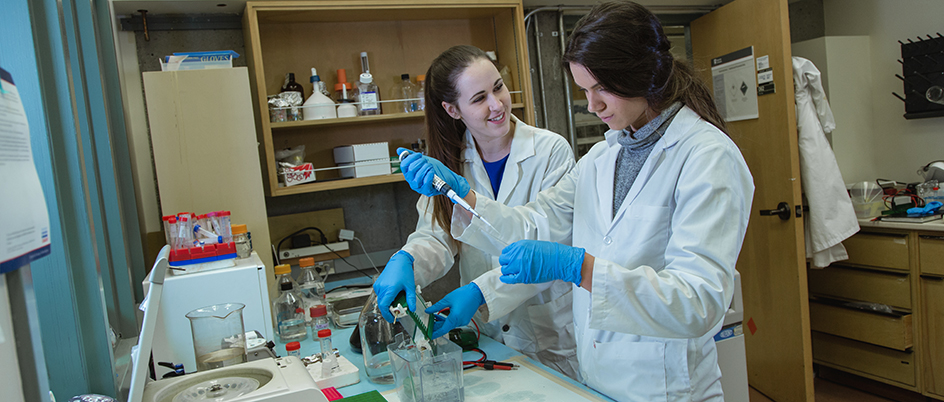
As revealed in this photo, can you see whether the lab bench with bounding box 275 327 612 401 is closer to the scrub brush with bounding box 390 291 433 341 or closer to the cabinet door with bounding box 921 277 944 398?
the scrub brush with bounding box 390 291 433 341

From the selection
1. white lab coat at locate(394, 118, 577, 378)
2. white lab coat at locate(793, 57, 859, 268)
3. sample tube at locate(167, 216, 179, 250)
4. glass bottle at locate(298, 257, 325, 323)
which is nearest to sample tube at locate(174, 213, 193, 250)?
sample tube at locate(167, 216, 179, 250)

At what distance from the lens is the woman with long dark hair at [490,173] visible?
1.62 metres

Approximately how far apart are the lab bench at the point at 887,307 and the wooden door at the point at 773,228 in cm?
43

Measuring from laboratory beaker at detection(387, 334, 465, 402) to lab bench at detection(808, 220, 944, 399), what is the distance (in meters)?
2.37

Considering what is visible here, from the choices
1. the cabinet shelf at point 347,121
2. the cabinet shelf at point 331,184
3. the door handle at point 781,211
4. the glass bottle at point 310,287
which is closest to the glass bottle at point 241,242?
the glass bottle at point 310,287

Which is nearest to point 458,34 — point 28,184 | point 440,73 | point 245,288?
point 440,73

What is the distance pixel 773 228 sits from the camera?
8.67 ft

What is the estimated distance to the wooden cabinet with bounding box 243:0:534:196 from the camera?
7.24 ft

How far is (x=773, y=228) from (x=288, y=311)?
214cm

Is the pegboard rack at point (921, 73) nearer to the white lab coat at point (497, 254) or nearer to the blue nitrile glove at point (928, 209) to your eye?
the blue nitrile glove at point (928, 209)

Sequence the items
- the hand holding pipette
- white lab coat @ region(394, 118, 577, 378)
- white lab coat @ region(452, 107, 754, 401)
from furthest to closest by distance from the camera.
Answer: white lab coat @ region(394, 118, 577, 378) < the hand holding pipette < white lab coat @ region(452, 107, 754, 401)

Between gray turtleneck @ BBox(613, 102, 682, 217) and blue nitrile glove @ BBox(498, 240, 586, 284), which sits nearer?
blue nitrile glove @ BBox(498, 240, 586, 284)

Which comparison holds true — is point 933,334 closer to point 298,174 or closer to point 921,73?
point 921,73

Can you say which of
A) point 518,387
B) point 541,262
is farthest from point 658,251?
point 518,387
